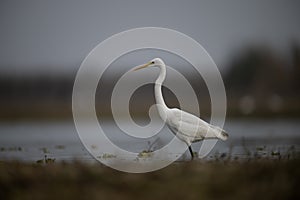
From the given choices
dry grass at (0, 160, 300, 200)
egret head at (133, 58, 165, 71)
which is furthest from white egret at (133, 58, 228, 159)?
dry grass at (0, 160, 300, 200)

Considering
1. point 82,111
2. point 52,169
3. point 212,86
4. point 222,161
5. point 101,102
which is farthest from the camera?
point 101,102

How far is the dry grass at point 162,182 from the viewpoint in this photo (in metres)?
6.96

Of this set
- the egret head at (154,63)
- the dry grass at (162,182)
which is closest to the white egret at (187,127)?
the egret head at (154,63)

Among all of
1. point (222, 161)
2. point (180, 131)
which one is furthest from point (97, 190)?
point (180, 131)

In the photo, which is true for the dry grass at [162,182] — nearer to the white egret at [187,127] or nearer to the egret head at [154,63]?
the white egret at [187,127]

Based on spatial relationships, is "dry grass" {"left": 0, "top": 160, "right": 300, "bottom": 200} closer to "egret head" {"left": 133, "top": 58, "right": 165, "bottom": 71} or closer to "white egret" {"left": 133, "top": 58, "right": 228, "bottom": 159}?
"white egret" {"left": 133, "top": 58, "right": 228, "bottom": 159}

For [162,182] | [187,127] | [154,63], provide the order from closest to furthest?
[162,182], [187,127], [154,63]

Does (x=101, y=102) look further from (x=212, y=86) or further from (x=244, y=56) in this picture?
(x=244, y=56)

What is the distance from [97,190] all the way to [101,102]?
42.9m

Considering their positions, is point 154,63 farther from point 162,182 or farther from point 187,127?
point 162,182

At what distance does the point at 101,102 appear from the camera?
49844 mm

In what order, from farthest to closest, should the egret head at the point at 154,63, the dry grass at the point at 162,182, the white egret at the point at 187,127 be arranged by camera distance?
the egret head at the point at 154,63 → the white egret at the point at 187,127 → the dry grass at the point at 162,182

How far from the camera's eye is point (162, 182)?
737 centimetres

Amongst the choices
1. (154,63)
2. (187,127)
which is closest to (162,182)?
(187,127)
